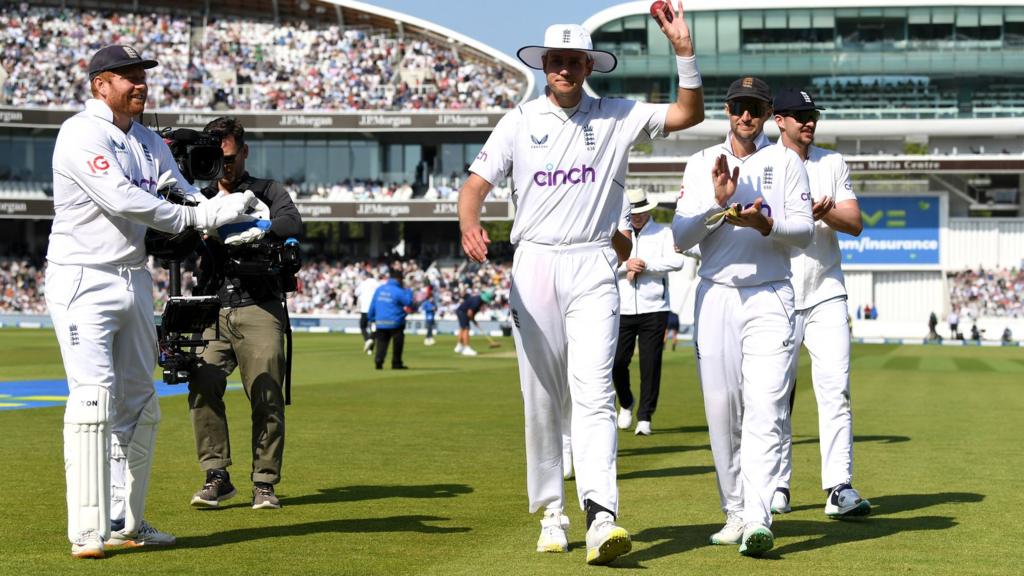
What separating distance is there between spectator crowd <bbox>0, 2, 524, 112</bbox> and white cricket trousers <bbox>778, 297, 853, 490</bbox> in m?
60.4

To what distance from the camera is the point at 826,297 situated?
8.62 metres

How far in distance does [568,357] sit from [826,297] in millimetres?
2406

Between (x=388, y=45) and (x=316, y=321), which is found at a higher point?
(x=388, y=45)

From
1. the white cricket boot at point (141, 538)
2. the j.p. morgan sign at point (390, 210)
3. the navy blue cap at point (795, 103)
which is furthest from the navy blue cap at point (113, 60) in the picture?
the j.p. morgan sign at point (390, 210)

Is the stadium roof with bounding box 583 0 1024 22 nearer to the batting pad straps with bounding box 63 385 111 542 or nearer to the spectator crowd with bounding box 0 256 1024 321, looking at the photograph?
the spectator crowd with bounding box 0 256 1024 321

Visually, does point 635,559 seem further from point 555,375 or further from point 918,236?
point 918,236

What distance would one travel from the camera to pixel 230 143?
8508 millimetres

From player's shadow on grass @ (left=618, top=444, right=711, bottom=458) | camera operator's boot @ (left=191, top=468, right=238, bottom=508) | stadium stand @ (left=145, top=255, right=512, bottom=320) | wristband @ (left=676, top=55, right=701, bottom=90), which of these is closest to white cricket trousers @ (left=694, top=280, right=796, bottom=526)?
wristband @ (left=676, top=55, right=701, bottom=90)

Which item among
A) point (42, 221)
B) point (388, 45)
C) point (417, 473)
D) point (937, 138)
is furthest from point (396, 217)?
point (417, 473)

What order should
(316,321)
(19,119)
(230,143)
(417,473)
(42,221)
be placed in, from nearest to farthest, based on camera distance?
(230,143)
(417,473)
(316,321)
(19,119)
(42,221)

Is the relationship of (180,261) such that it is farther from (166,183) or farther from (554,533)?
(554,533)

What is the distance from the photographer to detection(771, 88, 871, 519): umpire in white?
27.6ft

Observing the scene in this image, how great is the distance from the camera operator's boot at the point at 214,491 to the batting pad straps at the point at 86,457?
6.07ft

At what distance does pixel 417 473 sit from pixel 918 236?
65111mm
